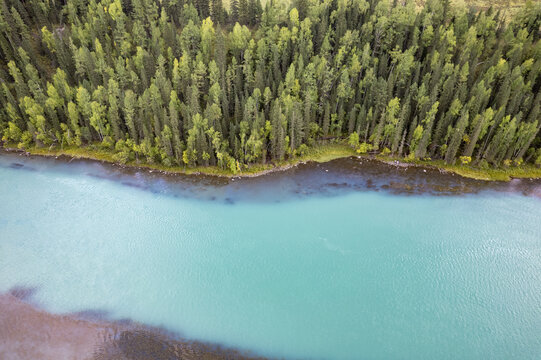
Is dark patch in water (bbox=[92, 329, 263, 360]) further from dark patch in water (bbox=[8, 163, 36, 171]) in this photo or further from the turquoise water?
dark patch in water (bbox=[8, 163, 36, 171])

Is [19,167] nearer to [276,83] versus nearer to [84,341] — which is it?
[84,341]

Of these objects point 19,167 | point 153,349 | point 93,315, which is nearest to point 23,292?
point 93,315

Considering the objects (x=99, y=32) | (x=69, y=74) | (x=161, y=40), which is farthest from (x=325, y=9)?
(x=69, y=74)

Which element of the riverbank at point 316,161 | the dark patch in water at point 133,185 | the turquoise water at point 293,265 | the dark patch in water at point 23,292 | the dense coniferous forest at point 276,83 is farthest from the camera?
the dense coniferous forest at point 276,83

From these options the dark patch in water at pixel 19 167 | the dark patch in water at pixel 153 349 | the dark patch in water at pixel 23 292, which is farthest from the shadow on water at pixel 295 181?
the dark patch in water at pixel 153 349

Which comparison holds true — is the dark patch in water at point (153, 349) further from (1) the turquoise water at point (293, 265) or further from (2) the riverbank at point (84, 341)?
(1) the turquoise water at point (293, 265)
